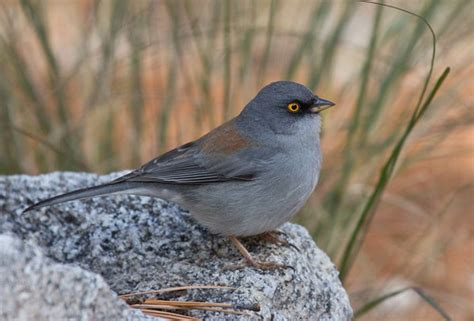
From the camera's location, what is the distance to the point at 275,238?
4.19 m

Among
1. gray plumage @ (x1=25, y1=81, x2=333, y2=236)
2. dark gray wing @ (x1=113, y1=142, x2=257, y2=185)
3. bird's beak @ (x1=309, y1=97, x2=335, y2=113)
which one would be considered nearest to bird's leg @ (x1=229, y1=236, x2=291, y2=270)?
gray plumage @ (x1=25, y1=81, x2=333, y2=236)

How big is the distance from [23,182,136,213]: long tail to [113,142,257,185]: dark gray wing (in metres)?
0.09

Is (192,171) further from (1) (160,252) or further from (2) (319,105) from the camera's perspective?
(2) (319,105)

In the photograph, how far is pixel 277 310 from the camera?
3.50 metres

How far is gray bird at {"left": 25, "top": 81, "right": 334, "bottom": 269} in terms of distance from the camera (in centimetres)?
408

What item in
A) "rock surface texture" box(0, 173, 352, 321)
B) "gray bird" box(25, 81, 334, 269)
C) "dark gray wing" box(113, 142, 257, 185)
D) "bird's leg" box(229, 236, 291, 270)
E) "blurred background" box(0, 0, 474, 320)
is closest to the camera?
"rock surface texture" box(0, 173, 352, 321)

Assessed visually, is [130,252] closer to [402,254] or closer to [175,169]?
[175,169]

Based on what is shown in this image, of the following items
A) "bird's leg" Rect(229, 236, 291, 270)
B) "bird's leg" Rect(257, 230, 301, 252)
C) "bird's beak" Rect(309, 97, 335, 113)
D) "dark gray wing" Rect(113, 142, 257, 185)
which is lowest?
"bird's leg" Rect(229, 236, 291, 270)

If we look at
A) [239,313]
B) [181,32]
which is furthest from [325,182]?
[239,313]

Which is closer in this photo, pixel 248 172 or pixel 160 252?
pixel 160 252

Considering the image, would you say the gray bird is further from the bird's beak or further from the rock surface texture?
the rock surface texture

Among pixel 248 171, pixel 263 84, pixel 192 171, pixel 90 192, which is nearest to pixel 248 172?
pixel 248 171

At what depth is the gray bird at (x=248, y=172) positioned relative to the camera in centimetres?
408

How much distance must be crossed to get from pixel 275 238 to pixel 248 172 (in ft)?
1.21
